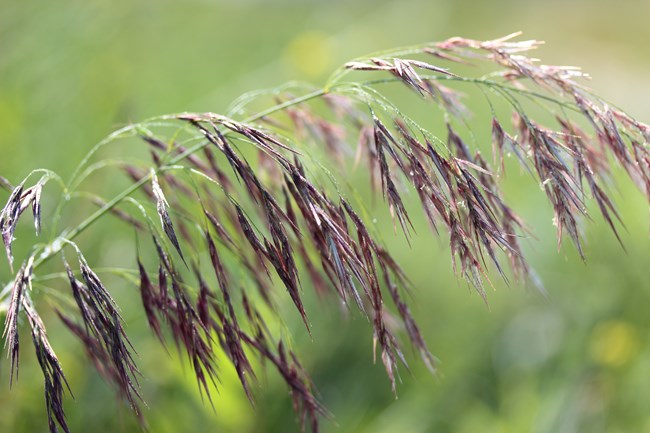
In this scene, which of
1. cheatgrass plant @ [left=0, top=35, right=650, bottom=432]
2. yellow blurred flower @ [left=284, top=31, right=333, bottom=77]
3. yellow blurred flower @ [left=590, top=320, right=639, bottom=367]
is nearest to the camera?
cheatgrass plant @ [left=0, top=35, right=650, bottom=432]

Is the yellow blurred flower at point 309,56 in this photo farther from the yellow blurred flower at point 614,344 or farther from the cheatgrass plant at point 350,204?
the cheatgrass plant at point 350,204

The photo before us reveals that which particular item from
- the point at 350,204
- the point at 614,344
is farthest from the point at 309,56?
the point at 350,204

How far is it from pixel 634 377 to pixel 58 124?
2150 millimetres

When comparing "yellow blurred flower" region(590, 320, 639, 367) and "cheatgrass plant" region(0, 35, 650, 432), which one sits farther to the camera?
"yellow blurred flower" region(590, 320, 639, 367)

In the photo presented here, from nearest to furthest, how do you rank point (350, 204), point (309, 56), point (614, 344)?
point (350, 204) < point (614, 344) < point (309, 56)

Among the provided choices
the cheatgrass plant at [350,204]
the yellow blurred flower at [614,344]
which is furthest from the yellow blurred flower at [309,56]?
the cheatgrass plant at [350,204]

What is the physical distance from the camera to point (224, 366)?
2.40 metres

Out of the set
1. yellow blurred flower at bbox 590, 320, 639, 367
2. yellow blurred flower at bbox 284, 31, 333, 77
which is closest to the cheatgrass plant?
yellow blurred flower at bbox 590, 320, 639, 367

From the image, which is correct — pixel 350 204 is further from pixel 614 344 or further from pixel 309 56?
Answer: pixel 309 56

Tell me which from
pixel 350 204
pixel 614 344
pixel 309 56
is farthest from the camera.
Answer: pixel 309 56

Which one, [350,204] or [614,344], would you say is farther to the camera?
[614,344]

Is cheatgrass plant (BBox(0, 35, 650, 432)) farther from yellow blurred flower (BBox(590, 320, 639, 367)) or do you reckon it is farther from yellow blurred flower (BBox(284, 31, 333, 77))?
yellow blurred flower (BBox(284, 31, 333, 77))

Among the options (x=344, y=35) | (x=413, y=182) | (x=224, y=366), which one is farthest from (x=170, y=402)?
(x=344, y=35)

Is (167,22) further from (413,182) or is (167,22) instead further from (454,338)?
(413,182)
